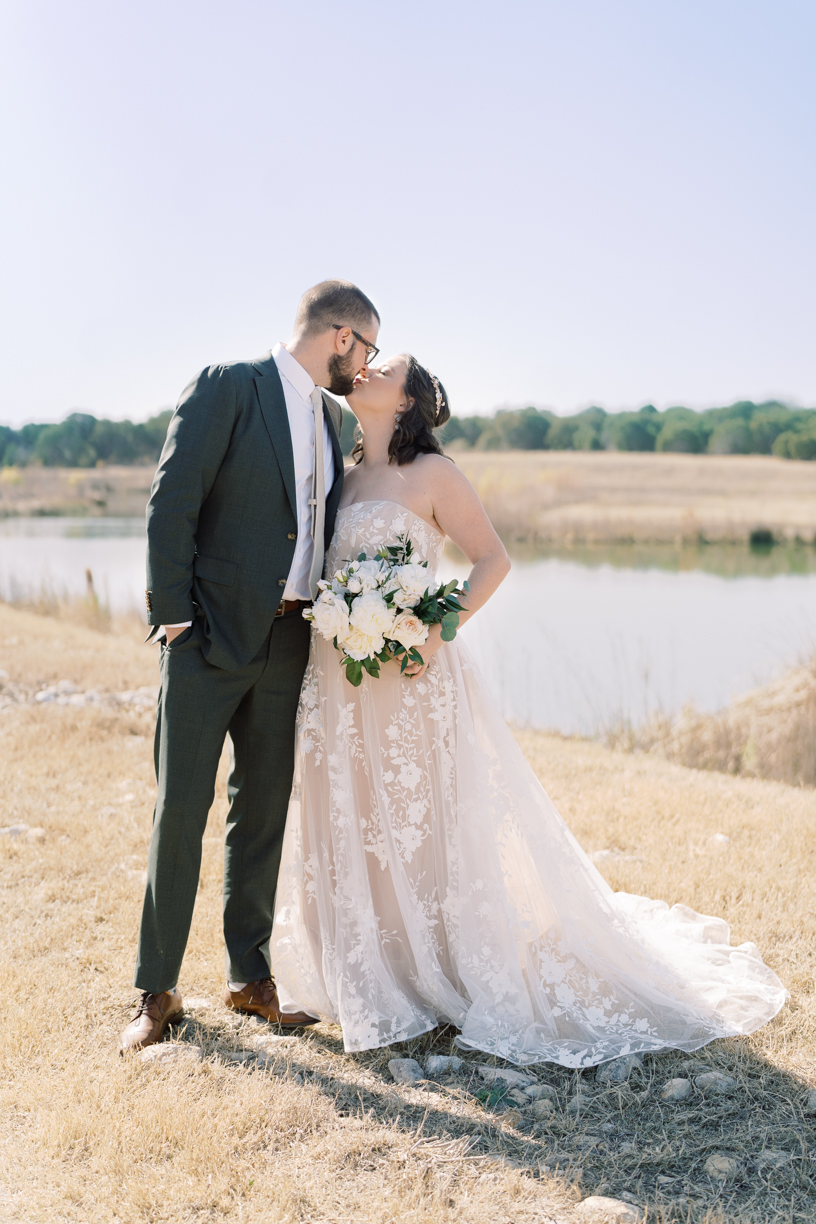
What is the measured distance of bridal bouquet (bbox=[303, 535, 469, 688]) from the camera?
276 centimetres

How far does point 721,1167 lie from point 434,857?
1225 millimetres

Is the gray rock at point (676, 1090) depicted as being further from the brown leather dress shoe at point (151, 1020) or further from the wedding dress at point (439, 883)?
the brown leather dress shoe at point (151, 1020)

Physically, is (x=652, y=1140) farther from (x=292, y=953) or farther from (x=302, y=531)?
(x=302, y=531)

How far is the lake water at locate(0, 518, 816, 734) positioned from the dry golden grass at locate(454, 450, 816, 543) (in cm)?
125

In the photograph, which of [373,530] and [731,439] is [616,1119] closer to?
[373,530]

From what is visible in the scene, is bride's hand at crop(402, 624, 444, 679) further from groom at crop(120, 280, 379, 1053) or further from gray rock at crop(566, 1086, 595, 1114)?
gray rock at crop(566, 1086, 595, 1114)

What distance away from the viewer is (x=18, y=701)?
7.88 metres

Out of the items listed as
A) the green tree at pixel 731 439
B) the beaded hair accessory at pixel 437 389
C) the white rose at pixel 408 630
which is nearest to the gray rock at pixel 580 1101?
the white rose at pixel 408 630

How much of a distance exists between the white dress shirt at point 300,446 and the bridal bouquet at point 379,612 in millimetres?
144

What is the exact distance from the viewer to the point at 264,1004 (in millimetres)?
3064

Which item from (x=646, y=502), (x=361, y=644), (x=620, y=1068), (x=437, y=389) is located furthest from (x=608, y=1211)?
(x=646, y=502)

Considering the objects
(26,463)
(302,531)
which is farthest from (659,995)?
(26,463)

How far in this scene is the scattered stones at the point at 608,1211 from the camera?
6.74 feet

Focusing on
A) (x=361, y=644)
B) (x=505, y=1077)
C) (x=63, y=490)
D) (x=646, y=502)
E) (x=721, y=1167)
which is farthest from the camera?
(x=63, y=490)
